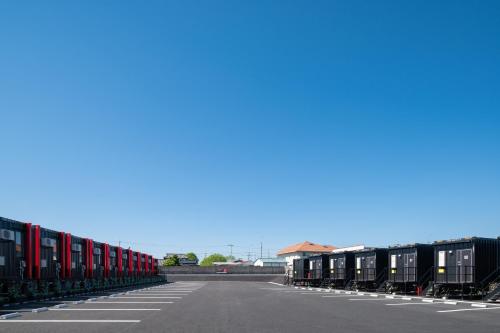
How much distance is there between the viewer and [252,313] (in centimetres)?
1927

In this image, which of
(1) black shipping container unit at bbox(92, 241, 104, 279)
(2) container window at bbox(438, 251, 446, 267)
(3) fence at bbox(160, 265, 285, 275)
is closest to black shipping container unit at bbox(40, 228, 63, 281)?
(1) black shipping container unit at bbox(92, 241, 104, 279)

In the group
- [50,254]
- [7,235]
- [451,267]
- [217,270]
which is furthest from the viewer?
[217,270]

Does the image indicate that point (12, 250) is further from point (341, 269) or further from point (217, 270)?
point (217, 270)

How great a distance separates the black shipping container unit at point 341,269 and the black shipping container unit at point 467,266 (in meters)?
14.4

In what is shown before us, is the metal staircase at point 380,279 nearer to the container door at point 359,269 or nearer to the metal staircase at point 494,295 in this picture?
the container door at point 359,269

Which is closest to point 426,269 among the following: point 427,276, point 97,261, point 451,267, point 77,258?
point 427,276

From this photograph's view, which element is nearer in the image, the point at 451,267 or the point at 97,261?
the point at 451,267

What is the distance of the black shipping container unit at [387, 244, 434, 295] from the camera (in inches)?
1287

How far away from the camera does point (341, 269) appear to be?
4538 cm

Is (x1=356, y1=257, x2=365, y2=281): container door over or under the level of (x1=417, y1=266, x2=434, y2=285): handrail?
under

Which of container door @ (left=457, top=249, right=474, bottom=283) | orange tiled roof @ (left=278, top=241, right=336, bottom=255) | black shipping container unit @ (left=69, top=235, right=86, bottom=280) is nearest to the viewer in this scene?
container door @ (left=457, top=249, right=474, bottom=283)

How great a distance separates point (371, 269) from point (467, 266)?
1237cm

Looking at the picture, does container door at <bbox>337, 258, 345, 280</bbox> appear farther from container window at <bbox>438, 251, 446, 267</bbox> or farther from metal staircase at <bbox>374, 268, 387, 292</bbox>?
container window at <bbox>438, 251, 446, 267</bbox>

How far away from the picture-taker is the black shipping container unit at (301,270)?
56.9m
